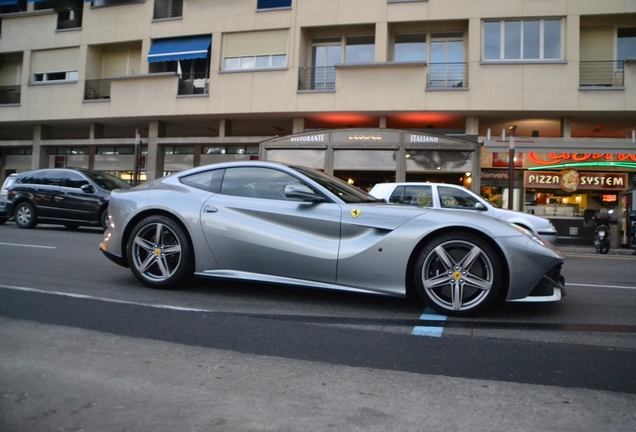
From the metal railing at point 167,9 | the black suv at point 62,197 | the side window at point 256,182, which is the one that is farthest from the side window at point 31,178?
the metal railing at point 167,9

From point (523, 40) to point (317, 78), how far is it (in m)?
7.87

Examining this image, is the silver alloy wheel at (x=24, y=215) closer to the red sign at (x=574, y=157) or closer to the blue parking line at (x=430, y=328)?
the blue parking line at (x=430, y=328)

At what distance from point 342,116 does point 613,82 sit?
10018 mm

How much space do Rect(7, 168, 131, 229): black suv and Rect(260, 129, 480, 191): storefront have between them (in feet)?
19.8

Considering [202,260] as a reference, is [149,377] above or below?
below

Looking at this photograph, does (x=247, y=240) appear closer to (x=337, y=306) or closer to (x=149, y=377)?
(x=337, y=306)

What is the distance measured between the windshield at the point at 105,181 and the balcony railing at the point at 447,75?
11644mm

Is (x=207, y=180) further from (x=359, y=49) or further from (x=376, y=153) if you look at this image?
(x=359, y=49)

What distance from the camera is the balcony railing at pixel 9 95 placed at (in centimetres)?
2597

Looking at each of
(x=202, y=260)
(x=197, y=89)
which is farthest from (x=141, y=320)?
(x=197, y=89)

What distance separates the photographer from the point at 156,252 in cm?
536

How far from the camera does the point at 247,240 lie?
4.93 metres

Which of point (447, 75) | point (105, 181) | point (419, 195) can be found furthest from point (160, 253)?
point (447, 75)

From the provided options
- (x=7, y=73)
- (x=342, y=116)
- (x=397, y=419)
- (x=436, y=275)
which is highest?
(x=7, y=73)
